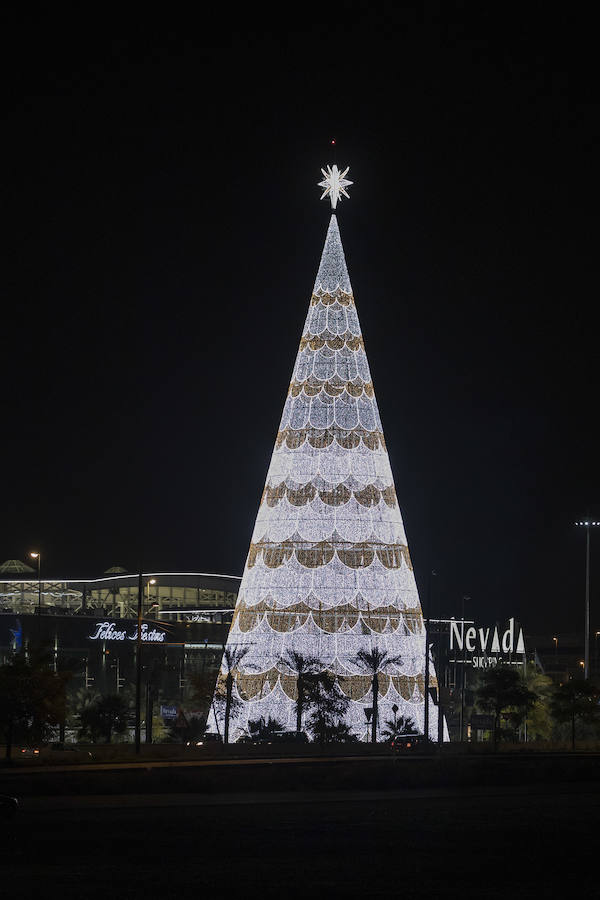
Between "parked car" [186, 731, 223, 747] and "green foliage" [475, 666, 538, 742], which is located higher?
"green foliage" [475, 666, 538, 742]

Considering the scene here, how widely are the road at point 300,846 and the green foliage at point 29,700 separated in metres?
19.4

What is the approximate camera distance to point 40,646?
5666 centimetres

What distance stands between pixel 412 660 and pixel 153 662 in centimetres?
5177

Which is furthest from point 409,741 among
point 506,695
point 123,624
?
point 123,624

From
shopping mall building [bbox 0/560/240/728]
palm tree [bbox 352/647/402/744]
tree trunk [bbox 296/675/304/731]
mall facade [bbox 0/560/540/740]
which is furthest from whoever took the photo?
shopping mall building [bbox 0/560/240/728]

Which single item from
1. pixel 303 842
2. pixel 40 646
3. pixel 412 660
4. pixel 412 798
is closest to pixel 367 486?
pixel 412 660

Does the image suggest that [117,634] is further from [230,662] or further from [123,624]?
[230,662]

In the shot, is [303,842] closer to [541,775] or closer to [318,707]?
[541,775]

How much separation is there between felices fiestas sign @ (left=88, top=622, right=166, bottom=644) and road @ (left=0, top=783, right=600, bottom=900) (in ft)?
221

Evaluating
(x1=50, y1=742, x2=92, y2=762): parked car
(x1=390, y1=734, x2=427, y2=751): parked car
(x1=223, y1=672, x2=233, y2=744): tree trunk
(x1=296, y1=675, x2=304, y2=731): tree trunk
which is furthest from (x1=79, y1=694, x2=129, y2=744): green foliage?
(x1=390, y1=734, x2=427, y2=751): parked car

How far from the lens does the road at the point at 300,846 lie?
19750 mm

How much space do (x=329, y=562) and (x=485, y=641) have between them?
3632 inches

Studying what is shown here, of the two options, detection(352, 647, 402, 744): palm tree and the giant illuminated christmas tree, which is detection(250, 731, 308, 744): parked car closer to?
the giant illuminated christmas tree

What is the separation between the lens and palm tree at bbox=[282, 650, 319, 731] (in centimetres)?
5144
